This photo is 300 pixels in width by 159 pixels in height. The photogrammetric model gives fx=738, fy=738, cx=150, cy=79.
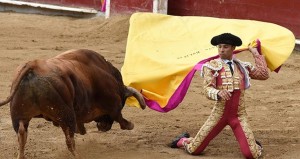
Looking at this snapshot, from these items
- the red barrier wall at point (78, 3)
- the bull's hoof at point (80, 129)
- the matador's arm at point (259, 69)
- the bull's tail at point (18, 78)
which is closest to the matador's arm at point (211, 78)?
the matador's arm at point (259, 69)

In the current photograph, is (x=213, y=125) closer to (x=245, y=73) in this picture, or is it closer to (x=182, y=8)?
(x=245, y=73)

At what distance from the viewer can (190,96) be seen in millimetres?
7262

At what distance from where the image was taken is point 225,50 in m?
5.08

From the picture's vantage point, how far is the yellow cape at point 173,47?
5457 mm

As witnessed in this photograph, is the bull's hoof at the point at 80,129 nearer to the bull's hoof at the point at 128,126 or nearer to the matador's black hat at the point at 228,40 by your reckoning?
the bull's hoof at the point at 128,126

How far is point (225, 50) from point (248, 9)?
5.23m

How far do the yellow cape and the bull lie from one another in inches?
10.1

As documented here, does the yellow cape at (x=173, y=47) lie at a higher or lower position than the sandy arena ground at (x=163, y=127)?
higher

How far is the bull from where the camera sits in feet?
14.6

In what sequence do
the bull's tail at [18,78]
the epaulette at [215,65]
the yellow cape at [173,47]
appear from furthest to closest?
the yellow cape at [173,47], the epaulette at [215,65], the bull's tail at [18,78]

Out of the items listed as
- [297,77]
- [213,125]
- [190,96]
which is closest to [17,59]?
[190,96]

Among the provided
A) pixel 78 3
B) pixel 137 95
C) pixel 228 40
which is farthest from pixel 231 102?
pixel 78 3

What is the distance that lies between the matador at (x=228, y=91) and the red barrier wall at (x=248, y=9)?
15.2 ft

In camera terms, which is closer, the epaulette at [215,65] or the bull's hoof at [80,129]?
the epaulette at [215,65]
